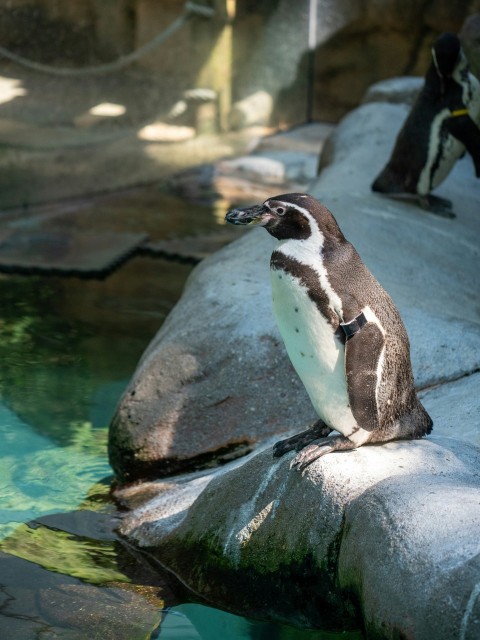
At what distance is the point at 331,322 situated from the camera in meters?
2.54

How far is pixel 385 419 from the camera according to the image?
2678 mm

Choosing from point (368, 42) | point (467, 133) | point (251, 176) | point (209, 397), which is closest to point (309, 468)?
point (209, 397)

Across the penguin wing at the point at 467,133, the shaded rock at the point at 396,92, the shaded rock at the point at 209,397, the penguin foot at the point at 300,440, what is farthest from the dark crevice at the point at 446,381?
the shaded rock at the point at 396,92

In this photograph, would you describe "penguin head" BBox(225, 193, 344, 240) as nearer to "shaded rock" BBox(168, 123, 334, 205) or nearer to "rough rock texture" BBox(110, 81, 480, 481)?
"rough rock texture" BBox(110, 81, 480, 481)

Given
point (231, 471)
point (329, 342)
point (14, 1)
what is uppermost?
point (14, 1)

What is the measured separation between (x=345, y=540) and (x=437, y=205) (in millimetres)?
3721

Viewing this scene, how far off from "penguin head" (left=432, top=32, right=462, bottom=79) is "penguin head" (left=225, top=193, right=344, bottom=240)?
334 centimetres

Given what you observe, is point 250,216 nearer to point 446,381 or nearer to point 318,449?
point 318,449

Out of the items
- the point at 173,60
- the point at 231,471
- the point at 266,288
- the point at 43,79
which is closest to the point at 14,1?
the point at 43,79

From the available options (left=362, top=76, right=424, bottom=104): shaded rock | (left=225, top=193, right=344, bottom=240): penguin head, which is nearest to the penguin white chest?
(left=225, top=193, right=344, bottom=240): penguin head

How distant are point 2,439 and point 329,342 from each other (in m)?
2.07

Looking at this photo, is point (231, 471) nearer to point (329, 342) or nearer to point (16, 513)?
point (329, 342)

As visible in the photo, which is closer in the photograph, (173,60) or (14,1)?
(14,1)

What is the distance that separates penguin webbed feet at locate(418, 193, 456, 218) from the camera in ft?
18.9
